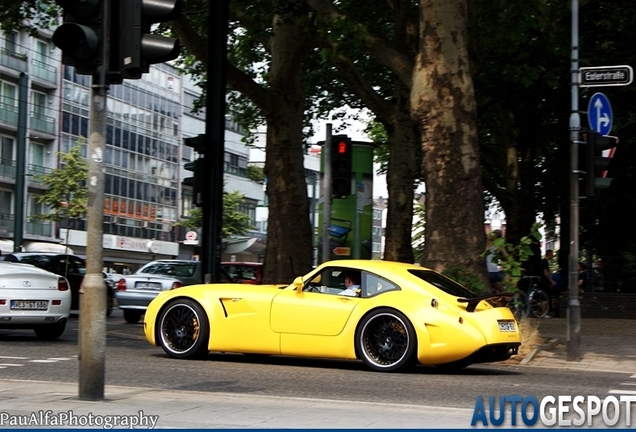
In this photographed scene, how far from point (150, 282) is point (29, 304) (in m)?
7.31

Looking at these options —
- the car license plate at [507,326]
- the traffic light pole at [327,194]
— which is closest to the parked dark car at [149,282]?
the traffic light pole at [327,194]

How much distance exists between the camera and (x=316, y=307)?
14.7 metres

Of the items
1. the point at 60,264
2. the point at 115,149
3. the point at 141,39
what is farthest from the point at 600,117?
the point at 115,149

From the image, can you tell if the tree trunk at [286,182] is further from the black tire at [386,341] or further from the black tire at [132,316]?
the black tire at [386,341]

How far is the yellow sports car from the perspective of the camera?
46.1 feet

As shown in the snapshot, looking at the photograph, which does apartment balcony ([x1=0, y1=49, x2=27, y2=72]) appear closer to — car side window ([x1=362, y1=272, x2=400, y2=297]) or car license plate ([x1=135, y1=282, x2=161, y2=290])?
car license plate ([x1=135, y1=282, x2=161, y2=290])

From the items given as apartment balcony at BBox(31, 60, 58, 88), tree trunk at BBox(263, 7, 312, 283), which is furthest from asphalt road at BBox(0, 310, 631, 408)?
apartment balcony at BBox(31, 60, 58, 88)

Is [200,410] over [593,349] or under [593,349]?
over

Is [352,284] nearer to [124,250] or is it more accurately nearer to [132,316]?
[132,316]

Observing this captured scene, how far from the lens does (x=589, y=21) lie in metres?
33.5

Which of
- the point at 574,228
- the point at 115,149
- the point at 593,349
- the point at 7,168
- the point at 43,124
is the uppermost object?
the point at 43,124

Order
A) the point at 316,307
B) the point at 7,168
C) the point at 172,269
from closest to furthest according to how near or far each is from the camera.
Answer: the point at 316,307
the point at 172,269
the point at 7,168

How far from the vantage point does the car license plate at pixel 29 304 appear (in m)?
18.3

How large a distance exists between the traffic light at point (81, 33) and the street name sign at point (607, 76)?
913 centimetres
